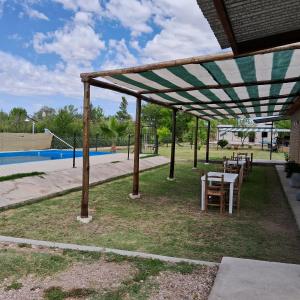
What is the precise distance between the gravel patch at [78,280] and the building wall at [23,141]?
18.2m

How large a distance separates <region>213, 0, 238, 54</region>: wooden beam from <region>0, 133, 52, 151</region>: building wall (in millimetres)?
19597

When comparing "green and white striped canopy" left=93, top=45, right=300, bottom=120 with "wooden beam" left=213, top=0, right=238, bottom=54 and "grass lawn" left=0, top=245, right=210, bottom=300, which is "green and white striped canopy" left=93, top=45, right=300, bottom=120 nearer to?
"wooden beam" left=213, top=0, right=238, bottom=54

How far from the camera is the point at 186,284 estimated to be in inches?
146

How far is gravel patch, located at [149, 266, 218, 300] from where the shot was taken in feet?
11.4

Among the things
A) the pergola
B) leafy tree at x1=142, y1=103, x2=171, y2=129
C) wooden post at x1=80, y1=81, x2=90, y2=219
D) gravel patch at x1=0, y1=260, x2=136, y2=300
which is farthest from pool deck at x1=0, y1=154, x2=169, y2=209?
leafy tree at x1=142, y1=103, x2=171, y2=129

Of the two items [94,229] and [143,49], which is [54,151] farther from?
[94,229]

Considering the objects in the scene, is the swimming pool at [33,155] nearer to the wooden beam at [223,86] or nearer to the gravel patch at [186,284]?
the wooden beam at [223,86]

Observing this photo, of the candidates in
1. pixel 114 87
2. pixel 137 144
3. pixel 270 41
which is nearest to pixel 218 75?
pixel 114 87

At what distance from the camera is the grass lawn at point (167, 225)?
496 centimetres

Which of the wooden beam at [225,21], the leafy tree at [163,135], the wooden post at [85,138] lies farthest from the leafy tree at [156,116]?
the wooden beam at [225,21]

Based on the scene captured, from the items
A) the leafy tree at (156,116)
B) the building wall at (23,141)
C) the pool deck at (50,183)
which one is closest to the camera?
the pool deck at (50,183)

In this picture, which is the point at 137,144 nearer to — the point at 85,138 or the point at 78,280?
the point at 85,138

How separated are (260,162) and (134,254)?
15.3m

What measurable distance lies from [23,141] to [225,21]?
2099 centimetres
